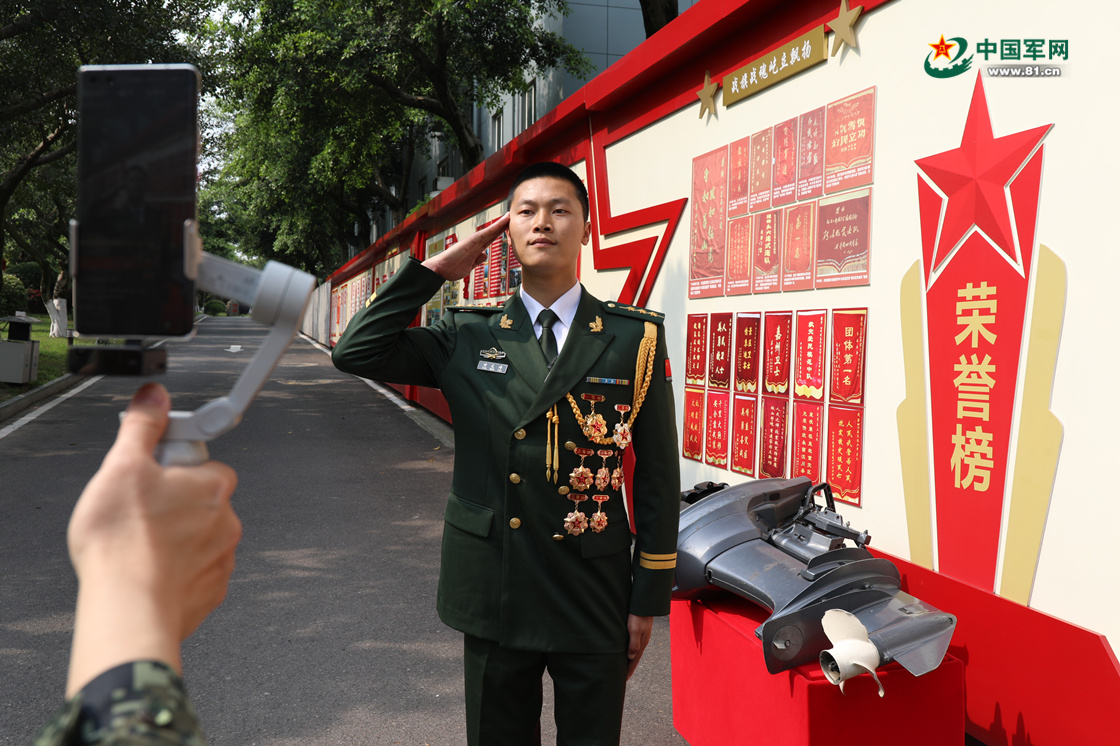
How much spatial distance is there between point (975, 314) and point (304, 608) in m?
3.45

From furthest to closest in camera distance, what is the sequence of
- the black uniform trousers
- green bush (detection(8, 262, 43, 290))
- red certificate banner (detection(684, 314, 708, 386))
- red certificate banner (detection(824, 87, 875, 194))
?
1. green bush (detection(8, 262, 43, 290))
2. red certificate banner (detection(684, 314, 708, 386))
3. red certificate banner (detection(824, 87, 875, 194))
4. the black uniform trousers

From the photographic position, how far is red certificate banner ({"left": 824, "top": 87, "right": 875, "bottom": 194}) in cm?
355

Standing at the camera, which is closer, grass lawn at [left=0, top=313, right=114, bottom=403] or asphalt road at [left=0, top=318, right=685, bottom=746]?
asphalt road at [left=0, top=318, right=685, bottom=746]

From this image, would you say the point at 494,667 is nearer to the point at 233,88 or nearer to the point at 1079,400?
the point at 1079,400

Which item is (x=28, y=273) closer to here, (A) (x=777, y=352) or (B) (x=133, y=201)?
(A) (x=777, y=352)

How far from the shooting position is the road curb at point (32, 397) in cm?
1070

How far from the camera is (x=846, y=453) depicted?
3676 millimetres

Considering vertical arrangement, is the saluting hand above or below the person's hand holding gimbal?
above

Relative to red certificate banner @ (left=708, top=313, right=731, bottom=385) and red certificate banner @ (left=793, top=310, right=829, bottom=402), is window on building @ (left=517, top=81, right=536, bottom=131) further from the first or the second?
red certificate banner @ (left=793, top=310, right=829, bottom=402)

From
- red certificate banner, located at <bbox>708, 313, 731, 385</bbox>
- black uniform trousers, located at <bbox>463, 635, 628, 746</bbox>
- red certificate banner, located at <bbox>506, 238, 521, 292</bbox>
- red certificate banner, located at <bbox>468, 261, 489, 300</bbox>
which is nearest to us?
black uniform trousers, located at <bbox>463, 635, 628, 746</bbox>

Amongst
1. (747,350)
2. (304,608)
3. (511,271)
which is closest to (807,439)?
(747,350)

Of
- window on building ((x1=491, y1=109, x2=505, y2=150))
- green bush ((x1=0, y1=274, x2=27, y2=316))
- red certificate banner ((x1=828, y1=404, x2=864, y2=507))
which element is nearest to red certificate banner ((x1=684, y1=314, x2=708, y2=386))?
red certificate banner ((x1=828, y1=404, x2=864, y2=507))

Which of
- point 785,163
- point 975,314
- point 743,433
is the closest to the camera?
point 975,314

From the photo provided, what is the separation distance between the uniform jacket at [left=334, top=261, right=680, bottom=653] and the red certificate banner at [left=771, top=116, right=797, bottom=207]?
2.20 metres
